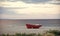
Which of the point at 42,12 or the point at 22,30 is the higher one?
the point at 42,12

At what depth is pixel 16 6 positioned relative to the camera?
60.6 inches

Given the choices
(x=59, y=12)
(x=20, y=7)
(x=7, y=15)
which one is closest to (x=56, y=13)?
(x=59, y=12)

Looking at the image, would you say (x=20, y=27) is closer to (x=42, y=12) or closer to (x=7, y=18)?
(x=7, y=18)

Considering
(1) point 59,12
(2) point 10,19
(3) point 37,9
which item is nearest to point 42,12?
(3) point 37,9

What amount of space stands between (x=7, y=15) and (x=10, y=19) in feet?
0.15

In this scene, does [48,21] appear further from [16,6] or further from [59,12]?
[16,6]

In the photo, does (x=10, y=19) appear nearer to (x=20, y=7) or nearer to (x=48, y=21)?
(x=20, y=7)

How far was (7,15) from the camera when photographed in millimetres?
1538

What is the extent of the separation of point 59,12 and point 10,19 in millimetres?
464

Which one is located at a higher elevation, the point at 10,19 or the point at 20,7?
the point at 20,7

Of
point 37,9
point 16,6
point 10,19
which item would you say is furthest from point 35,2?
point 10,19

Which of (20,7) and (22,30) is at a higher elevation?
(20,7)

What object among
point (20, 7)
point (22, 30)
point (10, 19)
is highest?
point (20, 7)

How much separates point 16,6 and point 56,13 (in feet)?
1.25
